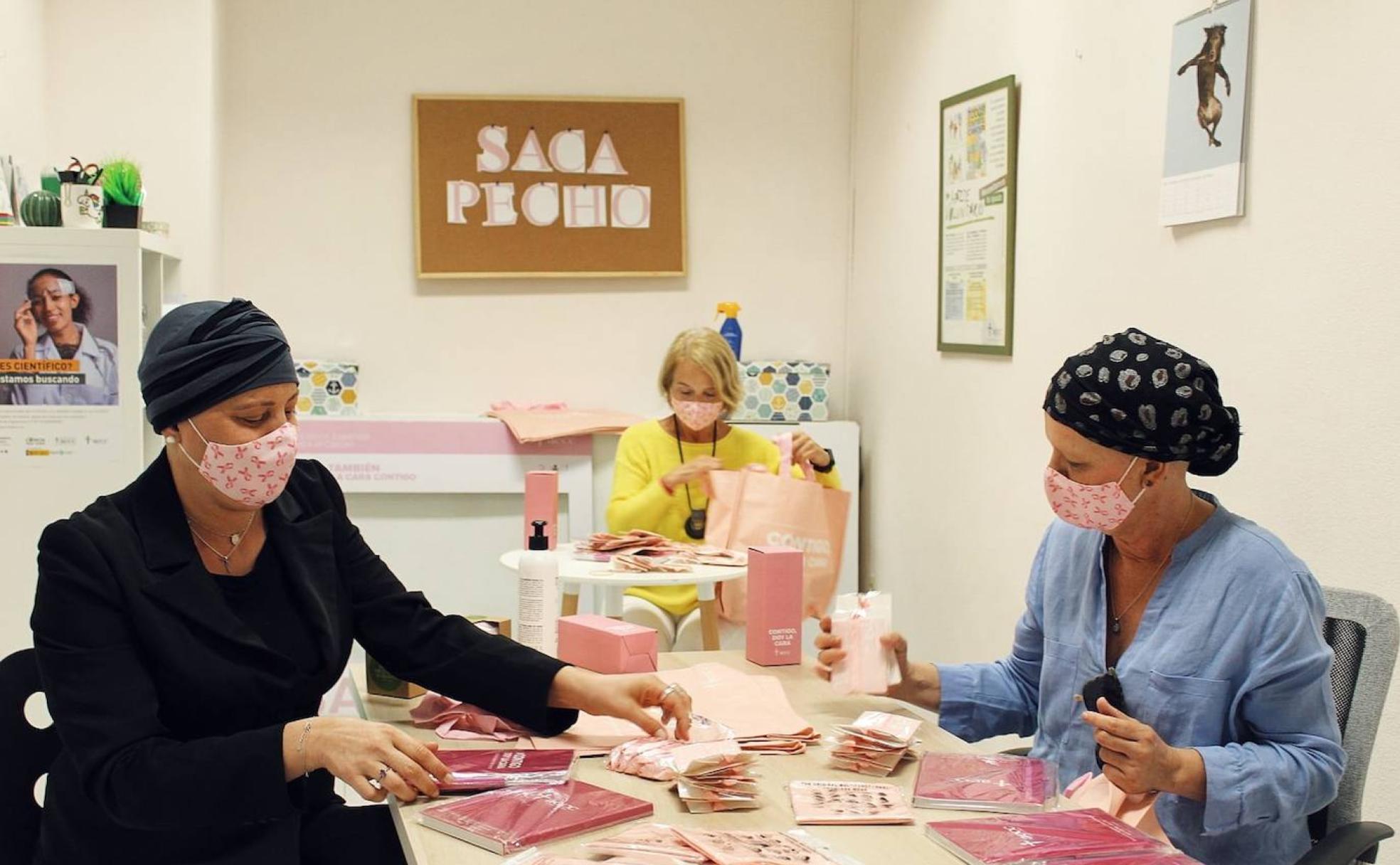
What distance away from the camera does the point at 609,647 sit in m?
2.34

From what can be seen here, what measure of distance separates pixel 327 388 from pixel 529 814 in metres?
3.93

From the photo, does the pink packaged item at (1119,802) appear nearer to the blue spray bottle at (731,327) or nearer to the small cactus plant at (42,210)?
the small cactus plant at (42,210)

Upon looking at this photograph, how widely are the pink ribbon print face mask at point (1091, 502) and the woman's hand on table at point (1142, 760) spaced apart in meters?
0.35

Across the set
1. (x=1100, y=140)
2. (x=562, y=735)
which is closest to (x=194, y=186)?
(x=1100, y=140)

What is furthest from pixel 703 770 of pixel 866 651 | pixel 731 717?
pixel 866 651

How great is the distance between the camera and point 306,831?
208 centimetres

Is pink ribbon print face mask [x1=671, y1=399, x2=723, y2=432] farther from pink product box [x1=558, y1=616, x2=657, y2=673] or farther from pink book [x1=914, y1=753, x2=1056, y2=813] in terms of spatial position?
pink book [x1=914, y1=753, x2=1056, y2=813]

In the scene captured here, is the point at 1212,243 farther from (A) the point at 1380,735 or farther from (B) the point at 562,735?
(B) the point at 562,735

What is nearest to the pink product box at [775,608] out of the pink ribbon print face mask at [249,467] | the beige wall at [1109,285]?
the pink ribbon print face mask at [249,467]

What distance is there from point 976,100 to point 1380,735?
251 centimetres

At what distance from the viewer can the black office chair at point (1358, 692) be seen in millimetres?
1989

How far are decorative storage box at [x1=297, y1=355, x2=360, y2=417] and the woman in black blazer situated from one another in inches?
126

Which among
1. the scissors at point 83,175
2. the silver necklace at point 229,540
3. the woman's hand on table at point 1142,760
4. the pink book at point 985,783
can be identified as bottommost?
the pink book at point 985,783

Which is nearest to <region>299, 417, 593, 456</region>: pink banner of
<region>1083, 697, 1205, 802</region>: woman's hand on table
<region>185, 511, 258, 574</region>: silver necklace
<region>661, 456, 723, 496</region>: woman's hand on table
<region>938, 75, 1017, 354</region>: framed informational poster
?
<region>661, 456, 723, 496</region>: woman's hand on table
